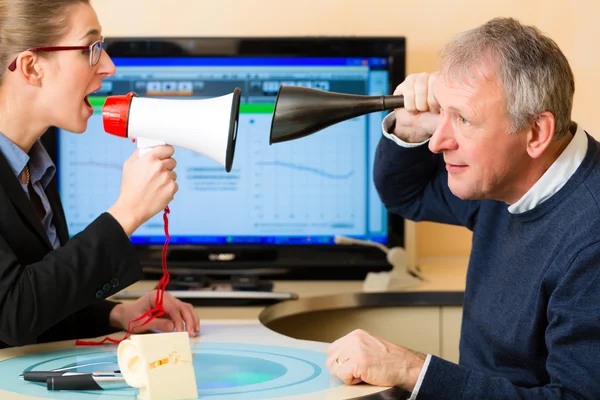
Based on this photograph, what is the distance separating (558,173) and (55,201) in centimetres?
106

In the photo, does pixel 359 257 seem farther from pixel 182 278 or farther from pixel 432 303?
pixel 182 278

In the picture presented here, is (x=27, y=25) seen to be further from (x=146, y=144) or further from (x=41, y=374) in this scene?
(x=41, y=374)

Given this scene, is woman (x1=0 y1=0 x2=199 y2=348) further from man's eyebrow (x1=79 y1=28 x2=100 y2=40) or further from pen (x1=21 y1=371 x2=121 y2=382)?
pen (x1=21 y1=371 x2=121 y2=382)

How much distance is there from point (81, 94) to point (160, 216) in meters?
0.98

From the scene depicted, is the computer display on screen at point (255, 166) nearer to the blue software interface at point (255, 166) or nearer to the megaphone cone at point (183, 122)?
the blue software interface at point (255, 166)

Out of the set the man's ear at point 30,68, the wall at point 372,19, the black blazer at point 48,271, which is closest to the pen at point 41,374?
the black blazer at point 48,271

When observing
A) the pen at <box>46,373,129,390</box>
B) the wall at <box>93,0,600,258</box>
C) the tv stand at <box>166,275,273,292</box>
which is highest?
the wall at <box>93,0,600,258</box>

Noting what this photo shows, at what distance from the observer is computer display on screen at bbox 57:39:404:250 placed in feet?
8.49

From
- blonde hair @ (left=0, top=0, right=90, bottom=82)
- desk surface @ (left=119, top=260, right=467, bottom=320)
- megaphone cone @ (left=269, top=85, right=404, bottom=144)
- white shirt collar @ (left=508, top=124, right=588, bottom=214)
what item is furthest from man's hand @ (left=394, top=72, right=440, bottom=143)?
blonde hair @ (left=0, top=0, right=90, bottom=82)

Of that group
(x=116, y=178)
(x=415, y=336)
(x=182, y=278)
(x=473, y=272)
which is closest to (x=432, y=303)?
(x=415, y=336)

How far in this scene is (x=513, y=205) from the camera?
1536 mm

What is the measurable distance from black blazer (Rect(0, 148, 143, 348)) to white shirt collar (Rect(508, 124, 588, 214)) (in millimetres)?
729

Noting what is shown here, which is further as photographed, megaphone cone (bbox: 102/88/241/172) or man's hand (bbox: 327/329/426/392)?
megaphone cone (bbox: 102/88/241/172)

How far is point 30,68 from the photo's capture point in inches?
64.8
